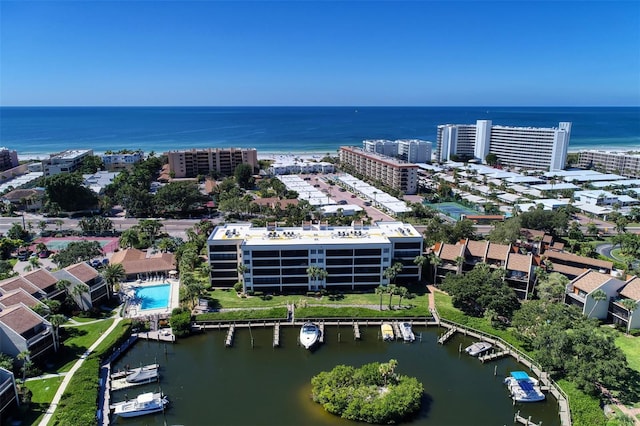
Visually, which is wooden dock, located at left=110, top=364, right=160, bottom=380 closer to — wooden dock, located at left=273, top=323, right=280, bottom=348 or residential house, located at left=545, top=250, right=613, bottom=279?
wooden dock, located at left=273, top=323, right=280, bottom=348

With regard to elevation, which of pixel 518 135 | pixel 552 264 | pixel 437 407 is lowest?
pixel 437 407

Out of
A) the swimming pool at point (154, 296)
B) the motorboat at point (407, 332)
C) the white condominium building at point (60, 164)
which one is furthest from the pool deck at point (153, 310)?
the white condominium building at point (60, 164)

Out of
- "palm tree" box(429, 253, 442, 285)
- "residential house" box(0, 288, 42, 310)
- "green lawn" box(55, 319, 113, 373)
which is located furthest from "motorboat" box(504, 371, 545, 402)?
"residential house" box(0, 288, 42, 310)

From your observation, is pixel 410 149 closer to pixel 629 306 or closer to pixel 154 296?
pixel 629 306

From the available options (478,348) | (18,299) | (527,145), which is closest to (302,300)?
(478,348)

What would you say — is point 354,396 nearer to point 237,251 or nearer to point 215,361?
point 215,361

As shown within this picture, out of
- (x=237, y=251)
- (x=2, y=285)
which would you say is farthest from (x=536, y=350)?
(x=2, y=285)

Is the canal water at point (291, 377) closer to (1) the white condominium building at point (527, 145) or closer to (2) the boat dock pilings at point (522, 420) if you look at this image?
(2) the boat dock pilings at point (522, 420)
